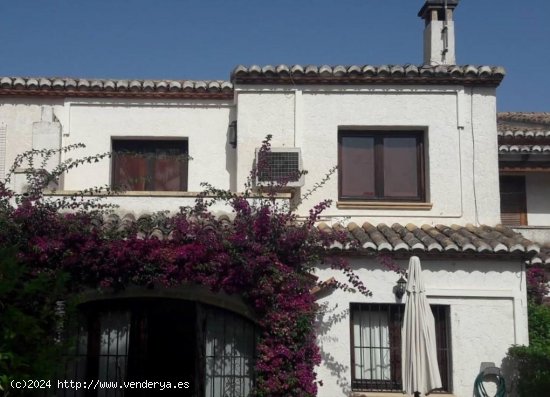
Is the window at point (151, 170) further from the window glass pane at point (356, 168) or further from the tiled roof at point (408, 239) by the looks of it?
the window glass pane at point (356, 168)

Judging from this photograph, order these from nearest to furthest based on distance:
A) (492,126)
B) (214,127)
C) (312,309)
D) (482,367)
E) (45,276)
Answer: (45,276)
(312,309)
(482,367)
(492,126)
(214,127)

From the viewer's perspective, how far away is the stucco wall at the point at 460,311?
34.4 feet

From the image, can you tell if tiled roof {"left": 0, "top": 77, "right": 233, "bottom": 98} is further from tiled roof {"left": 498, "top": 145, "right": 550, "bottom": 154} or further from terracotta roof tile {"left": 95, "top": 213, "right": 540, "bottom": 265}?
tiled roof {"left": 498, "top": 145, "right": 550, "bottom": 154}

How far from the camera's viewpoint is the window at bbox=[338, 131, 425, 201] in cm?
1253

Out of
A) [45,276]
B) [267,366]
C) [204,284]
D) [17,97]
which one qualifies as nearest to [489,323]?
[267,366]

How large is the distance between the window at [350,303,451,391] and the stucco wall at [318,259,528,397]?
0.20 m

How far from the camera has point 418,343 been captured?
9.18 metres

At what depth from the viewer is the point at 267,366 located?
9508 millimetres

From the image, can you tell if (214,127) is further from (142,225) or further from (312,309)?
(312,309)

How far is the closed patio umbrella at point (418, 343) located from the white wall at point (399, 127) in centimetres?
286

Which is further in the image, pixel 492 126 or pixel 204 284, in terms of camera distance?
pixel 492 126

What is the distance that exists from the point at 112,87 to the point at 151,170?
1.79 metres

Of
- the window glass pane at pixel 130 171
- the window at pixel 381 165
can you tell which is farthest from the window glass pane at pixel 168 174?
the window at pixel 381 165

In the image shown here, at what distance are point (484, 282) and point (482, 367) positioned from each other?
1.31 metres
